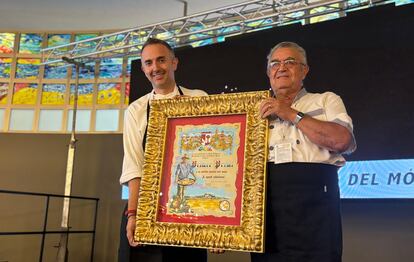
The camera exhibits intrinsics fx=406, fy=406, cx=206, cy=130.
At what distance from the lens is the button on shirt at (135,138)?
1629 millimetres

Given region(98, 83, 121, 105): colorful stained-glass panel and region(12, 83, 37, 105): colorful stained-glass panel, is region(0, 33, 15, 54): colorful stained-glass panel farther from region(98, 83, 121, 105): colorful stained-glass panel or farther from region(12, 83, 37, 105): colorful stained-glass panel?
region(98, 83, 121, 105): colorful stained-glass panel

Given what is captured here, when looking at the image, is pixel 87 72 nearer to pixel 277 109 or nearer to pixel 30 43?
pixel 30 43

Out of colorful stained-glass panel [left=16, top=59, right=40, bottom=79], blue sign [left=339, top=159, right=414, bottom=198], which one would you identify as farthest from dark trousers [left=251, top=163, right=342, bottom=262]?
colorful stained-glass panel [left=16, top=59, right=40, bottom=79]

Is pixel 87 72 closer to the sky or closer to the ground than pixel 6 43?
closer to the ground

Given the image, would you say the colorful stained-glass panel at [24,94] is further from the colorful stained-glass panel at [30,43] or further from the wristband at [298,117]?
the wristband at [298,117]

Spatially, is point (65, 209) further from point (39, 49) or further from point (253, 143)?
point (253, 143)

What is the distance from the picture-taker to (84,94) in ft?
20.6

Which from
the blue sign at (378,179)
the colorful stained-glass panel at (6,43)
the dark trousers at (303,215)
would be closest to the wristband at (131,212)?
the dark trousers at (303,215)

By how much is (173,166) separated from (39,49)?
18.7ft

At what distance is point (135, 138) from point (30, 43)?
→ 5.61m

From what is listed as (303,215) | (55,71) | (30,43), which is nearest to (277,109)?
(303,215)

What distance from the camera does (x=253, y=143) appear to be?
1.38m

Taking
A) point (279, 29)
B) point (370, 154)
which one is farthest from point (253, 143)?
point (279, 29)

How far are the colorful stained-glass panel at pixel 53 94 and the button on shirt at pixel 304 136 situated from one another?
213 inches
